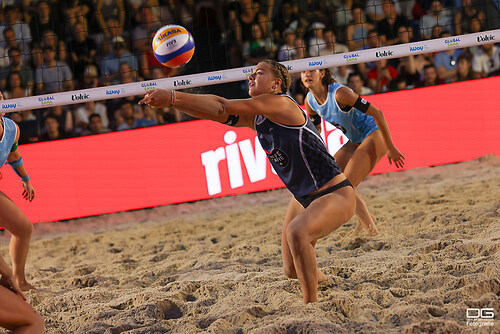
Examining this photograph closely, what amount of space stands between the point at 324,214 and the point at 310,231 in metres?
0.14

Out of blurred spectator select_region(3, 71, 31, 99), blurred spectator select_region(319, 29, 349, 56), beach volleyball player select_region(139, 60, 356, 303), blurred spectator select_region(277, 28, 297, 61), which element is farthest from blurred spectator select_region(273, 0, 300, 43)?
beach volleyball player select_region(139, 60, 356, 303)

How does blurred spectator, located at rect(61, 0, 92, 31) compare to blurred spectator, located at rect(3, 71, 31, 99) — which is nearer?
blurred spectator, located at rect(3, 71, 31, 99)

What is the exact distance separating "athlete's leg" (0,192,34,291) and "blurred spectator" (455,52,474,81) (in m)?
5.81

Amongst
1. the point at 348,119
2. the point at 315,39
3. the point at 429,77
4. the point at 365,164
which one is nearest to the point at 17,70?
the point at 315,39

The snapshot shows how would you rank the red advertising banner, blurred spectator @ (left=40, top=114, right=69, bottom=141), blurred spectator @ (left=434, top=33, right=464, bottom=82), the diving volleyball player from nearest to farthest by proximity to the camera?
the diving volleyball player → the red advertising banner → blurred spectator @ (left=40, top=114, right=69, bottom=141) → blurred spectator @ (left=434, top=33, right=464, bottom=82)

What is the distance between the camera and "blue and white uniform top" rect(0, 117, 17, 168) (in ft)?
15.6

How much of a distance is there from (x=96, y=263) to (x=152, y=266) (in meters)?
0.67

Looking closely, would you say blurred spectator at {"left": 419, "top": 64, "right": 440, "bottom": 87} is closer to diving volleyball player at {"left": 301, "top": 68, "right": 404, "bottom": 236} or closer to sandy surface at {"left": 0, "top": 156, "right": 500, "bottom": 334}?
sandy surface at {"left": 0, "top": 156, "right": 500, "bottom": 334}

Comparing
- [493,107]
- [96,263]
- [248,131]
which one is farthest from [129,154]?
[493,107]

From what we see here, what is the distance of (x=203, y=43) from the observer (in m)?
7.91

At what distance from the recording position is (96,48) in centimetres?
828

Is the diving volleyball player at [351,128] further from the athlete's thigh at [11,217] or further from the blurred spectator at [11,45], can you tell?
the blurred spectator at [11,45]

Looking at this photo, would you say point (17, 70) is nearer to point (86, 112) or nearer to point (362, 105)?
point (86, 112)

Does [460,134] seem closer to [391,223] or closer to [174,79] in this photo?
[391,223]
